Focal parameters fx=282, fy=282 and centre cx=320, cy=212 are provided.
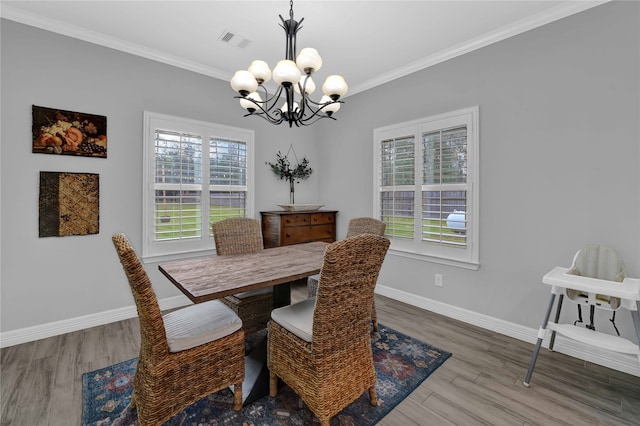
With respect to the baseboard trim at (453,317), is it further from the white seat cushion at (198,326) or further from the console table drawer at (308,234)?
the white seat cushion at (198,326)

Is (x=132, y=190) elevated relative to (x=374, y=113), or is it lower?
lower

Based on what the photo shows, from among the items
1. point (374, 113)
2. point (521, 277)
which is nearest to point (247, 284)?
point (521, 277)

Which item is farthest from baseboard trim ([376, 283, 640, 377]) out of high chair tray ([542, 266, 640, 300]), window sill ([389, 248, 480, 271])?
high chair tray ([542, 266, 640, 300])

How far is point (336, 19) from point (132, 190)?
2640 mm

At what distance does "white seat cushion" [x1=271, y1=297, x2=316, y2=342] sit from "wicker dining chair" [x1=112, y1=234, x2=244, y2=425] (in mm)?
264

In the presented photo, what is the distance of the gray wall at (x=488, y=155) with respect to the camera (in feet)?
7.07

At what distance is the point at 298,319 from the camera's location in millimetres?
1700

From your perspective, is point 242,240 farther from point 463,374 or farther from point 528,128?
point 528,128

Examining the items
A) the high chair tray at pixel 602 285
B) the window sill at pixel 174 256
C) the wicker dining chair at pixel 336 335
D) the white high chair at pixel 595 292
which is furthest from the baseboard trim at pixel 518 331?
the window sill at pixel 174 256

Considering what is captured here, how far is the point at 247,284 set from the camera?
5.34ft

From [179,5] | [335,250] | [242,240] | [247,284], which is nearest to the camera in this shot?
[335,250]

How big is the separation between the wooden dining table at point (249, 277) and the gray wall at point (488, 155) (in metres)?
1.41

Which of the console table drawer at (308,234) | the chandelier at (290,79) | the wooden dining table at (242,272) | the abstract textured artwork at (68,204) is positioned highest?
the chandelier at (290,79)

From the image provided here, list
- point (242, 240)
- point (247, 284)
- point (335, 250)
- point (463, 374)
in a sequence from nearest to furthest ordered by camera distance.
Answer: point (335, 250)
point (247, 284)
point (463, 374)
point (242, 240)
